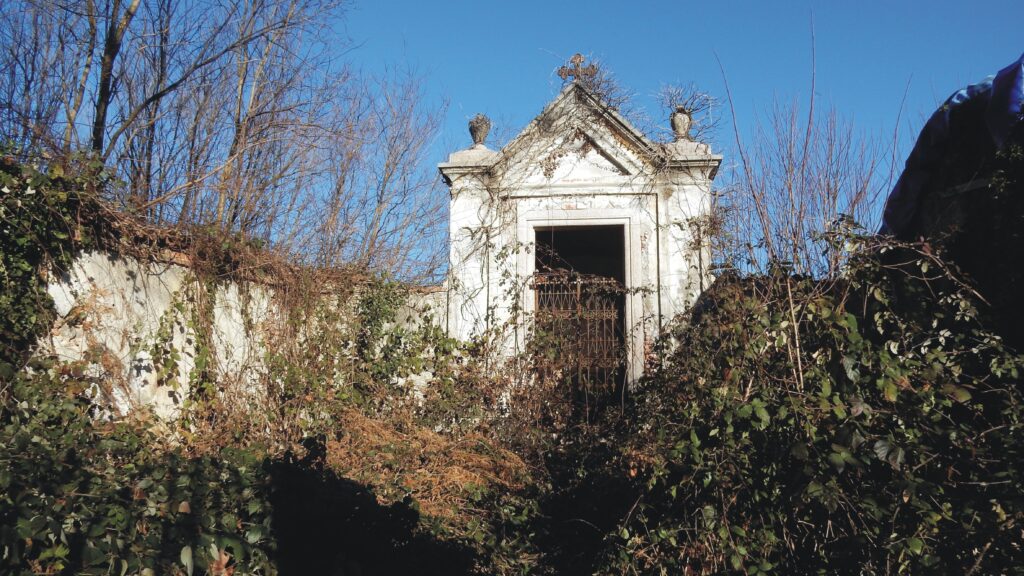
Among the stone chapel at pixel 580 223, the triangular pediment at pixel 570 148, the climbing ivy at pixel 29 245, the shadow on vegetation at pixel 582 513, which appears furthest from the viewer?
the triangular pediment at pixel 570 148

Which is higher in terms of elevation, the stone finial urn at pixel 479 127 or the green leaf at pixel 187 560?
the stone finial urn at pixel 479 127

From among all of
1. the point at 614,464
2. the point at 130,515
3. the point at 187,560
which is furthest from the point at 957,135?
the point at 130,515

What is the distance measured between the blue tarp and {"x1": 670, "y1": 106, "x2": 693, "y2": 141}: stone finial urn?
3.34 metres

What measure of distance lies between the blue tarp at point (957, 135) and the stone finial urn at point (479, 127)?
484 cm

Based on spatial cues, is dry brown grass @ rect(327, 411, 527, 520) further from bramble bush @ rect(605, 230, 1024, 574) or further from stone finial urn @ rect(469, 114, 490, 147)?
stone finial urn @ rect(469, 114, 490, 147)

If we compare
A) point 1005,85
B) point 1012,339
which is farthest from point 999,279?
point 1005,85

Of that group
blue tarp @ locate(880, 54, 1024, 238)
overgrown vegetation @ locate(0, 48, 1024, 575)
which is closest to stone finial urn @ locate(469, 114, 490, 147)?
overgrown vegetation @ locate(0, 48, 1024, 575)

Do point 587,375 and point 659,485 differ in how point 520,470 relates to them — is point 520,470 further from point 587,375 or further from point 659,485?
point 659,485

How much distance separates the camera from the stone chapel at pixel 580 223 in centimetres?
824

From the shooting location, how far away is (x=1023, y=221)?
157 inches

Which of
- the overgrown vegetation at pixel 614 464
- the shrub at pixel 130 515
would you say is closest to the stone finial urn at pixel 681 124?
the overgrown vegetation at pixel 614 464

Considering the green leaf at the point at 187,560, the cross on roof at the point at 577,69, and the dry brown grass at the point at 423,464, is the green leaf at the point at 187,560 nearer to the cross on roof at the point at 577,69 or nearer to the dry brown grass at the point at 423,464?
the dry brown grass at the point at 423,464

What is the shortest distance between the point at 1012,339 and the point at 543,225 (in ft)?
17.4

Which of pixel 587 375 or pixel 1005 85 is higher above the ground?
pixel 1005 85
